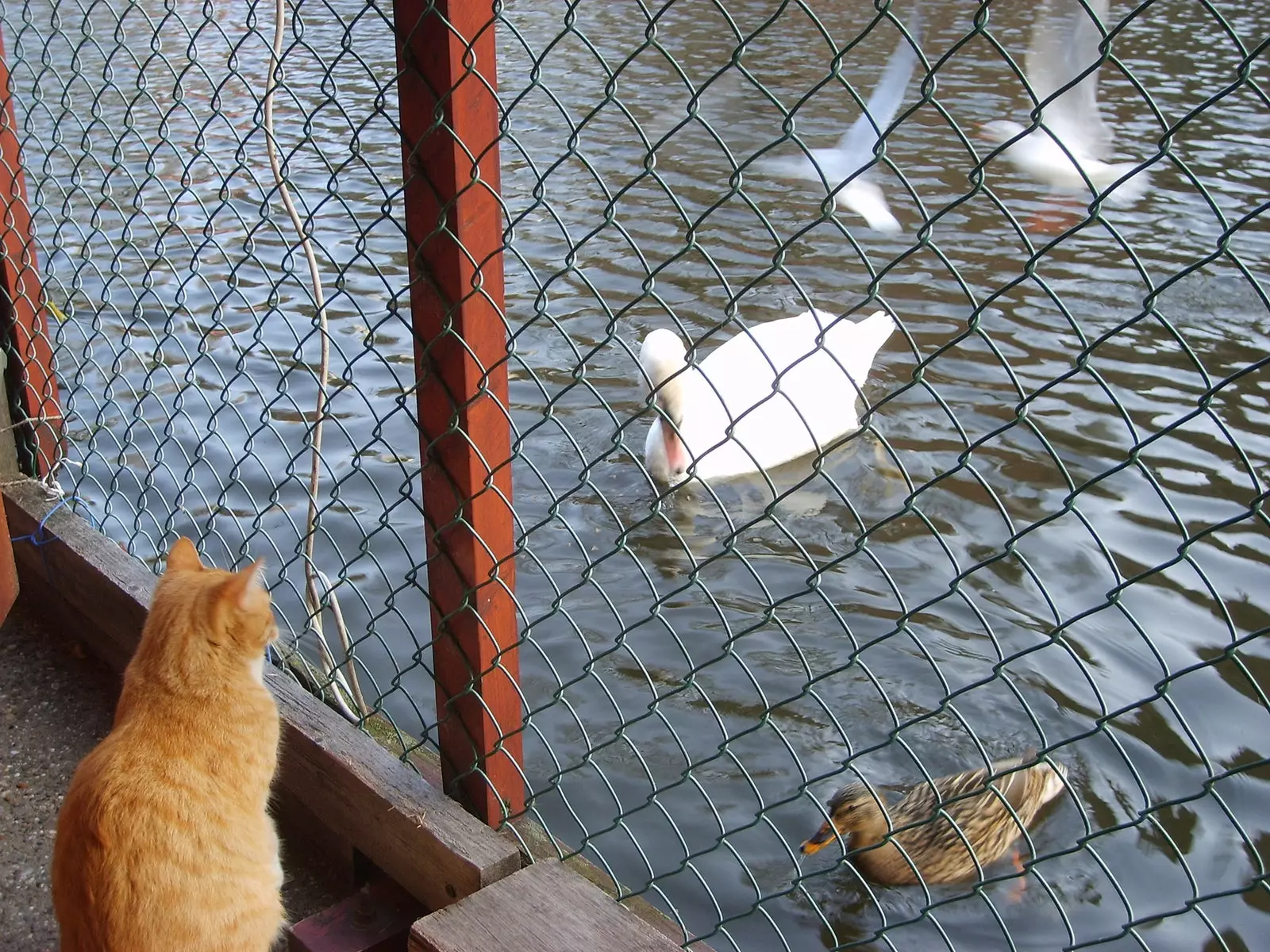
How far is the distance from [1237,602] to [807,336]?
2132 millimetres

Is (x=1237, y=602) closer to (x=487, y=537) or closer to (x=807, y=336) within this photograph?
(x=807, y=336)

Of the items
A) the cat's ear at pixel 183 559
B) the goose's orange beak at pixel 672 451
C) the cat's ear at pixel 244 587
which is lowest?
the goose's orange beak at pixel 672 451

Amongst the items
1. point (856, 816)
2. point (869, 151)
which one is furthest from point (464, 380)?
point (869, 151)

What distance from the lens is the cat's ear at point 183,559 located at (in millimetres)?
2403

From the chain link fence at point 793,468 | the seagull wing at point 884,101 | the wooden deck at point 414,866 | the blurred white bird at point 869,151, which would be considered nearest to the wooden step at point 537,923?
the wooden deck at point 414,866

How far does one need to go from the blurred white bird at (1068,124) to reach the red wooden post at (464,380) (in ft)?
3.17

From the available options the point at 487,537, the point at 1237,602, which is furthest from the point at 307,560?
the point at 1237,602

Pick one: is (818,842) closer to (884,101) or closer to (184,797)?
(184,797)

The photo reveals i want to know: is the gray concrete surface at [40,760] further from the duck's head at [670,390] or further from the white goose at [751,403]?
the white goose at [751,403]

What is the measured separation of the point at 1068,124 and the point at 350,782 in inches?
135

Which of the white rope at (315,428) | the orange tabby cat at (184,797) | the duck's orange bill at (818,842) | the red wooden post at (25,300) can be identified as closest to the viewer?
the orange tabby cat at (184,797)

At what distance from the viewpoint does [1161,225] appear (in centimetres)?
695

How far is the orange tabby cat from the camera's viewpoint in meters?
1.86

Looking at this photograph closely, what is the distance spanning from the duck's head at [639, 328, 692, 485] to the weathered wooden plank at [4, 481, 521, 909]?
7.11 ft
